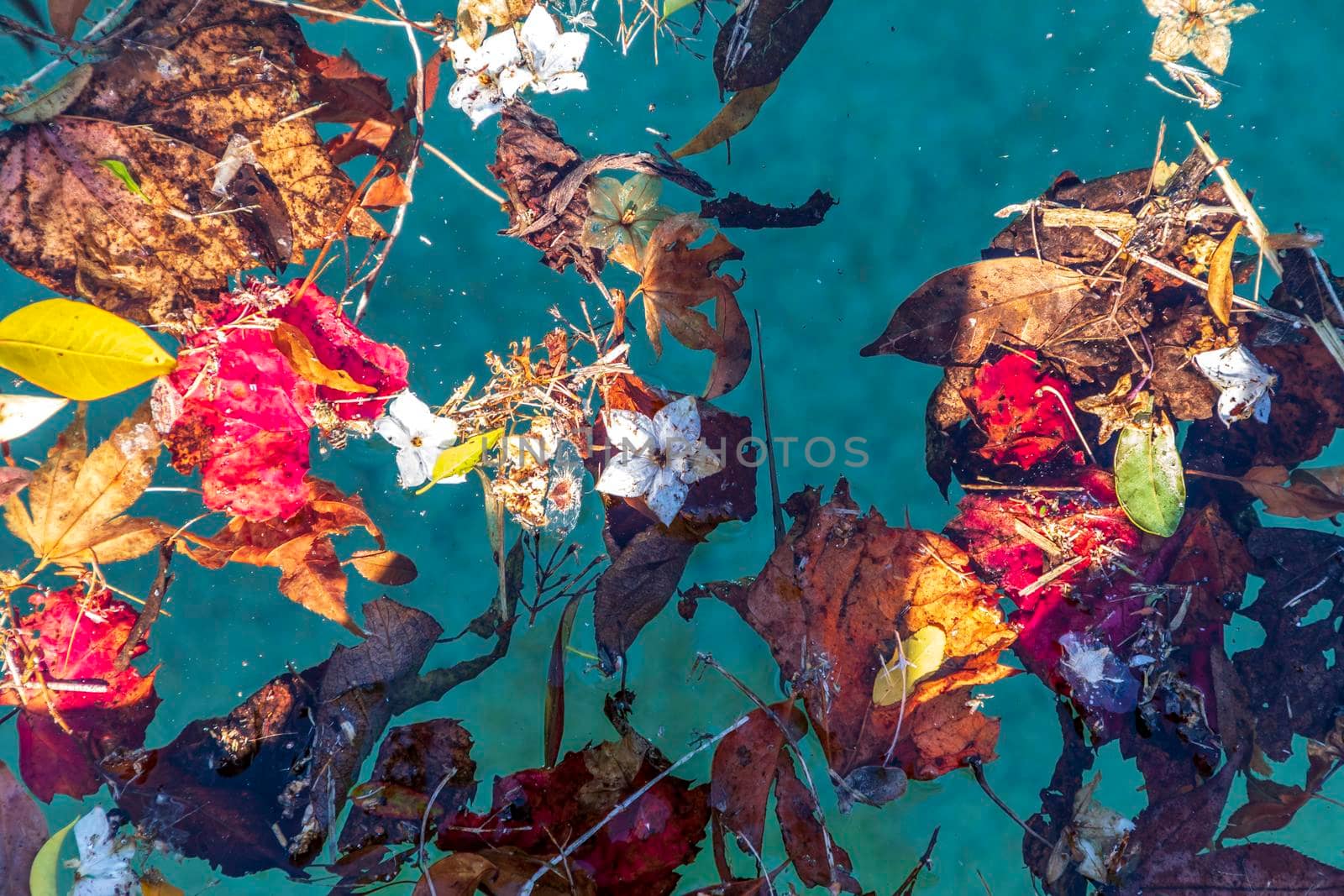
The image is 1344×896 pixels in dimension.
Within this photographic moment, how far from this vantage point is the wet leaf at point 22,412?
5.37 feet

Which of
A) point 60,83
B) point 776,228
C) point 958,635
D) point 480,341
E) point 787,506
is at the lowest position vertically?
point 958,635

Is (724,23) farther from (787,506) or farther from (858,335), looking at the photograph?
(787,506)

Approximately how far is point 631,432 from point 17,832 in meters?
1.53

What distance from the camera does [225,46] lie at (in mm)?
1574

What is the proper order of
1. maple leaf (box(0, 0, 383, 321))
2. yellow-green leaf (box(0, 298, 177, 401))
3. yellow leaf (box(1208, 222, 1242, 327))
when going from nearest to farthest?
yellow-green leaf (box(0, 298, 177, 401)) → maple leaf (box(0, 0, 383, 321)) → yellow leaf (box(1208, 222, 1242, 327))

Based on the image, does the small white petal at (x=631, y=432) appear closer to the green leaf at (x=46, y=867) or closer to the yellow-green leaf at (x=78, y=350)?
the yellow-green leaf at (x=78, y=350)

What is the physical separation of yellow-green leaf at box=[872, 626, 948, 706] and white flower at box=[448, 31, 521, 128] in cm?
142

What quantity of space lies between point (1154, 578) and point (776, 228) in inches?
44.1

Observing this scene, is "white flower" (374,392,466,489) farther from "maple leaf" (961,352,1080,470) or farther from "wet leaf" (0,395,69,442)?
"maple leaf" (961,352,1080,470)

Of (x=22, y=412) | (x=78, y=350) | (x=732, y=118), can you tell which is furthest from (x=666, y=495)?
(x=22, y=412)

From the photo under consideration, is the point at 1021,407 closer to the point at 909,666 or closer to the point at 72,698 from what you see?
the point at 909,666

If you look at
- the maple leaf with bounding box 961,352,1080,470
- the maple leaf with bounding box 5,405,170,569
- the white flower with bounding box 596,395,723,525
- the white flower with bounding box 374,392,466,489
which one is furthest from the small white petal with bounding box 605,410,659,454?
the maple leaf with bounding box 5,405,170,569

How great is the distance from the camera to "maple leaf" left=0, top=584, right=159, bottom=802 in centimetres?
164

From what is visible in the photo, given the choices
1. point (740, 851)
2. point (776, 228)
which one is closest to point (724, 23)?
point (776, 228)
